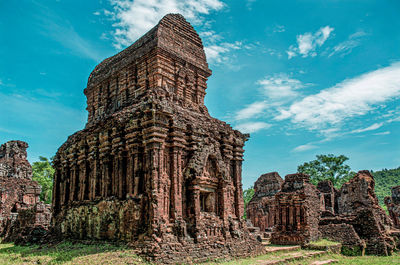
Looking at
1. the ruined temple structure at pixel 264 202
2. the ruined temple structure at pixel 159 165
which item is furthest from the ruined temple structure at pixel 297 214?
the ruined temple structure at pixel 264 202

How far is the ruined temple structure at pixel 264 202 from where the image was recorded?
116ft

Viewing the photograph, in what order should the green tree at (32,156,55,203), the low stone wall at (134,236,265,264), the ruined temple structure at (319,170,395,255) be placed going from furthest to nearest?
the green tree at (32,156,55,203) → the ruined temple structure at (319,170,395,255) → the low stone wall at (134,236,265,264)

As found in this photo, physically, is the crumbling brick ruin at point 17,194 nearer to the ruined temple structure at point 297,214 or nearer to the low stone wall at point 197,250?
the low stone wall at point 197,250

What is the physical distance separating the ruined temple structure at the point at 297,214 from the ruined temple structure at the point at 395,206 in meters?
19.6

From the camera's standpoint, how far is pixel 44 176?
4547 centimetres

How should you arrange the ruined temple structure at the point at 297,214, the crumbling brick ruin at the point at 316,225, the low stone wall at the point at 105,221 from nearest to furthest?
1. the low stone wall at the point at 105,221
2. the crumbling brick ruin at the point at 316,225
3. the ruined temple structure at the point at 297,214

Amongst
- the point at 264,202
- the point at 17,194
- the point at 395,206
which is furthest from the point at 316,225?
the point at 17,194

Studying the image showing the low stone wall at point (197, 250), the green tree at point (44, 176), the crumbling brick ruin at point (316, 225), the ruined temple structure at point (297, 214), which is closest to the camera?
the low stone wall at point (197, 250)

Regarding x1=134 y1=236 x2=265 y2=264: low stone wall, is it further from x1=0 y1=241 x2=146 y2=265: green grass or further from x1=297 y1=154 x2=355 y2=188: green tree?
x1=297 y1=154 x2=355 y2=188: green tree

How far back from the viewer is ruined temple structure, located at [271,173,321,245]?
762 inches

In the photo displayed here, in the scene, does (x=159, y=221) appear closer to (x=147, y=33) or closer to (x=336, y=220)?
(x=147, y=33)

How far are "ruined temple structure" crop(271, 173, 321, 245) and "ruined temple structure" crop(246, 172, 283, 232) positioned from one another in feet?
45.7

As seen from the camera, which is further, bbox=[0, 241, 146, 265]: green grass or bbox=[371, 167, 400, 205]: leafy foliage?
bbox=[371, 167, 400, 205]: leafy foliage

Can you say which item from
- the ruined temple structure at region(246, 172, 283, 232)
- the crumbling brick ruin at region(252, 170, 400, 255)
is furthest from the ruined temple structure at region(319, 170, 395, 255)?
the ruined temple structure at region(246, 172, 283, 232)
